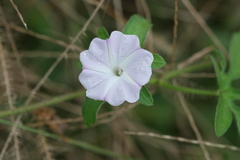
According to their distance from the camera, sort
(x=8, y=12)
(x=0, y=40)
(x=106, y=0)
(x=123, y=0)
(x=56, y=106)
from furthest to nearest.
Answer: (x=123, y=0) → (x=56, y=106) → (x=106, y=0) → (x=8, y=12) → (x=0, y=40)

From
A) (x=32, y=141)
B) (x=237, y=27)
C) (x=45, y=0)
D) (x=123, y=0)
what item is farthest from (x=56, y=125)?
(x=237, y=27)

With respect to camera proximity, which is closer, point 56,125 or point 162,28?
point 56,125

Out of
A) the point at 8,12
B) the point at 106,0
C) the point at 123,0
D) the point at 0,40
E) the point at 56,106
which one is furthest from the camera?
the point at 123,0

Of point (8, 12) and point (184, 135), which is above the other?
point (8, 12)

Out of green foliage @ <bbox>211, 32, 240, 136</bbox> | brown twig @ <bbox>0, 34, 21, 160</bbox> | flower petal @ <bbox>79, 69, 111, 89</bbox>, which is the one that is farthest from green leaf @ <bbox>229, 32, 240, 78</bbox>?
brown twig @ <bbox>0, 34, 21, 160</bbox>

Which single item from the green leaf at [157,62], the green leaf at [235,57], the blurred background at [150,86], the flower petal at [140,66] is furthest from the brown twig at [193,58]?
the flower petal at [140,66]

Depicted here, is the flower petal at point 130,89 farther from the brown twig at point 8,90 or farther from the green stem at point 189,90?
the brown twig at point 8,90

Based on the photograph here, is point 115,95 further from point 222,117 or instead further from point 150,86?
point 150,86

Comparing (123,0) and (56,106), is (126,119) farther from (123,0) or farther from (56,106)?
(123,0)

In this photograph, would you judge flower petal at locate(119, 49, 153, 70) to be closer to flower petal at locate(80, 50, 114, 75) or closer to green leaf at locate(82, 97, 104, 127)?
flower petal at locate(80, 50, 114, 75)
